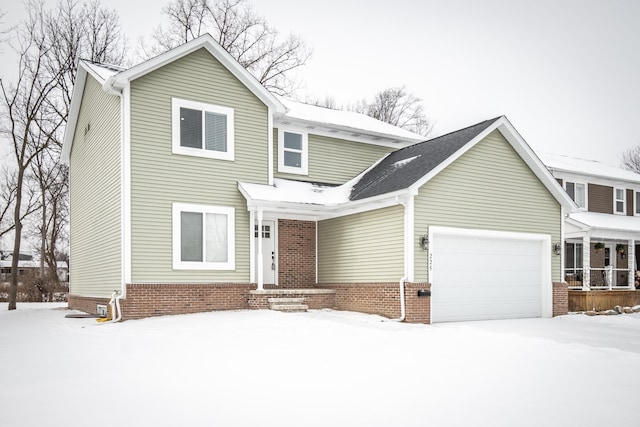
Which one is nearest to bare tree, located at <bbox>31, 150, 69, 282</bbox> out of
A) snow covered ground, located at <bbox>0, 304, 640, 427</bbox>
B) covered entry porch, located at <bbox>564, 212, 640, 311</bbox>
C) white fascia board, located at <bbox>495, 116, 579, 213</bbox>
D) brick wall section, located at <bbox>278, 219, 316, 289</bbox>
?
brick wall section, located at <bbox>278, 219, 316, 289</bbox>

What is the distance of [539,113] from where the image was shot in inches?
4732

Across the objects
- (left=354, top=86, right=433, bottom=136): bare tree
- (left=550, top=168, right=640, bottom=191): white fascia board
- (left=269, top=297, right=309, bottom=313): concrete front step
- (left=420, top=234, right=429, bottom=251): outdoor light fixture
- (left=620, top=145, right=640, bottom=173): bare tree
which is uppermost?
(left=354, top=86, right=433, bottom=136): bare tree

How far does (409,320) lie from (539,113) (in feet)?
390

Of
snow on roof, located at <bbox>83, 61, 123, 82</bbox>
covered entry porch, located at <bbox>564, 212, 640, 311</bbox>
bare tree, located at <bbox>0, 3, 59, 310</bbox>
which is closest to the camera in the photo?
snow on roof, located at <bbox>83, 61, 123, 82</bbox>

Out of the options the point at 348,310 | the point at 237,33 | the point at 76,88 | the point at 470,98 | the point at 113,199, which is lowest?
the point at 348,310

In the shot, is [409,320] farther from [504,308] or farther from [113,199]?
[113,199]

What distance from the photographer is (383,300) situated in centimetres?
1420

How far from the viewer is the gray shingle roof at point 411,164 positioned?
1430 cm

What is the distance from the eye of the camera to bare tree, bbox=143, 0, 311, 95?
1204 inches

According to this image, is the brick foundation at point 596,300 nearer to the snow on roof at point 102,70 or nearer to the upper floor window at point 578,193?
the upper floor window at point 578,193

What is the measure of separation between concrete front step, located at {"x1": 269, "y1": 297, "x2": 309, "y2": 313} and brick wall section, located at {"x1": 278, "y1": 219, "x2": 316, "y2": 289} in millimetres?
1842

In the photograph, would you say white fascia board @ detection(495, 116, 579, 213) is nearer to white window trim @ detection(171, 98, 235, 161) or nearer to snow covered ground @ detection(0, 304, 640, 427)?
snow covered ground @ detection(0, 304, 640, 427)

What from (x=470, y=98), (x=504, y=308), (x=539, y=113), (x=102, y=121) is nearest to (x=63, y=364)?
(x=102, y=121)

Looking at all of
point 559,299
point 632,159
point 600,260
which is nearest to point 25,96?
point 559,299
